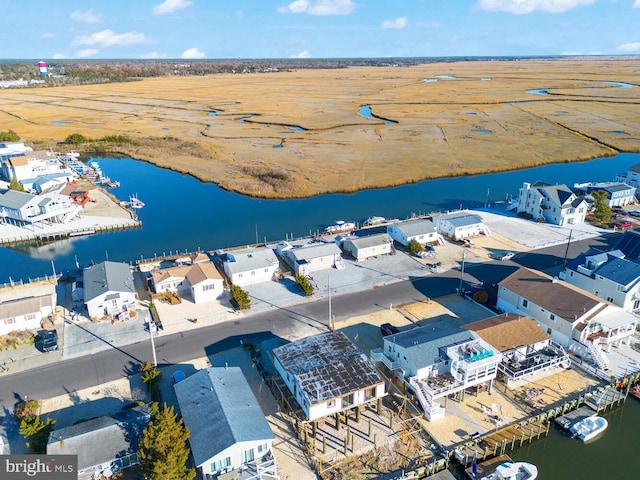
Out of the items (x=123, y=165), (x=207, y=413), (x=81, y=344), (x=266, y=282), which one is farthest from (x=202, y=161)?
(x=207, y=413)

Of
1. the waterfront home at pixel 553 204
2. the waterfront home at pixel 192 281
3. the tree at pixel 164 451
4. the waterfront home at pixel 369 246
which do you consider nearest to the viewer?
the tree at pixel 164 451

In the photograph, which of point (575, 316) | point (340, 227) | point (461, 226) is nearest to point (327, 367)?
point (575, 316)

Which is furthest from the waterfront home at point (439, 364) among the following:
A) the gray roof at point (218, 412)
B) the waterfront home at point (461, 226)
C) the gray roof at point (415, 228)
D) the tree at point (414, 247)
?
the waterfront home at point (461, 226)

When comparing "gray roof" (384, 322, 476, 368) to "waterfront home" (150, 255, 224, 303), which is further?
"waterfront home" (150, 255, 224, 303)

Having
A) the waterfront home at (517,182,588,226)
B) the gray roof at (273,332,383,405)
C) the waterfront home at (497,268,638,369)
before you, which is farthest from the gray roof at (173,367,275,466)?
the waterfront home at (517,182,588,226)

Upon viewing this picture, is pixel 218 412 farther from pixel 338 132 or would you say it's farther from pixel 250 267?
pixel 338 132

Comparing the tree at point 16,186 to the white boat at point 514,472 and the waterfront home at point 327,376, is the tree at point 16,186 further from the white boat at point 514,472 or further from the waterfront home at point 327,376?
the white boat at point 514,472

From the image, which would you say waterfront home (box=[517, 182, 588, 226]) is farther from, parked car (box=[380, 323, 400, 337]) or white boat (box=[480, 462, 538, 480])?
white boat (box=[480, 462, 538, 480])
